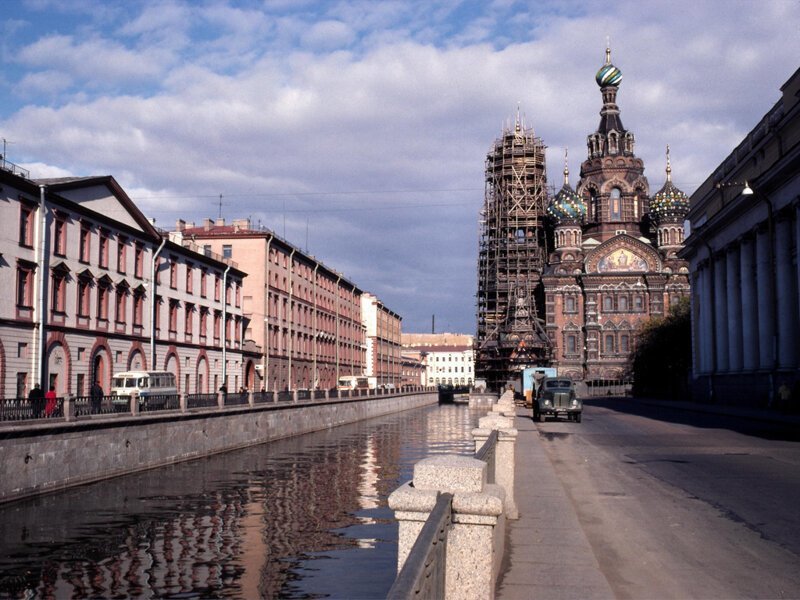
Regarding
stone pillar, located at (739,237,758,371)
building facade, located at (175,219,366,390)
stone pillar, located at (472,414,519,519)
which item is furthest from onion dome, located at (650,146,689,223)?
stone pillar, located at (472,414,519,519)

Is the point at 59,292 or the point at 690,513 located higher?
the point at 59,292

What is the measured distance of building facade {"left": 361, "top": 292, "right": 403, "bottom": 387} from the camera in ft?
363

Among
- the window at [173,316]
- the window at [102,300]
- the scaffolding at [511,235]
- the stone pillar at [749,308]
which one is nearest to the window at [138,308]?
the window at [102,300]

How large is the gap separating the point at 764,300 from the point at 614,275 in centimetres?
5171

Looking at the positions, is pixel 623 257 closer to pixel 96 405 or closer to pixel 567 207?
pixel 567 207

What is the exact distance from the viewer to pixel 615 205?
11169 centimetres

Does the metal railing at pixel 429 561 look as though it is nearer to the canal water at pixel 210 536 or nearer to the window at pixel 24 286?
the canal water at pixel 210 536

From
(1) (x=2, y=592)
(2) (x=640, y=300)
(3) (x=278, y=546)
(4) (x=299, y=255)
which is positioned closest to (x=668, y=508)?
(3) (x=278, y=546)

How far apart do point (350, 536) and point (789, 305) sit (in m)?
39.3

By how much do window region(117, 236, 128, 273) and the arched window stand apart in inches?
3117

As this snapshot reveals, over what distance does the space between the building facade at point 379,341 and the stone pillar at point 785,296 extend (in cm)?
6224

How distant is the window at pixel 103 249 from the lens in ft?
140

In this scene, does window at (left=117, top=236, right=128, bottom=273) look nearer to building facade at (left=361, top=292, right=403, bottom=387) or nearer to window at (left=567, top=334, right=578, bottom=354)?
building facade at (left=361, top=292, right=403, bottom=387)

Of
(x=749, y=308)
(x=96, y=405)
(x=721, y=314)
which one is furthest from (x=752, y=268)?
(x=96, y=405)
